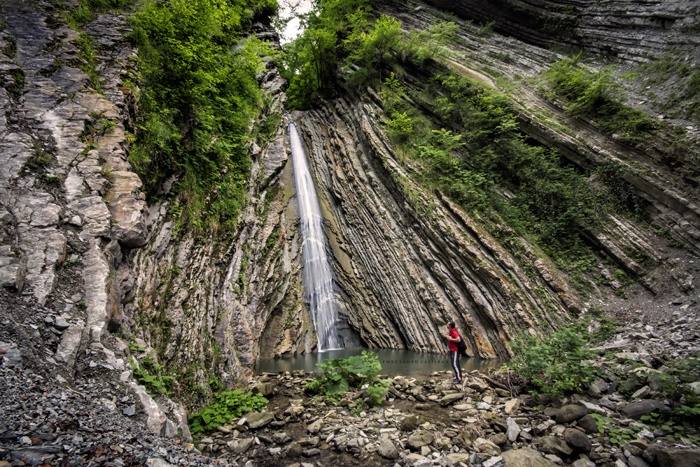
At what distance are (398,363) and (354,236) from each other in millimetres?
7177

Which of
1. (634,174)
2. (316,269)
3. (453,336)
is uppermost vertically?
(634,174)

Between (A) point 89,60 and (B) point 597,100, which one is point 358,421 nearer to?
(A) point 89,60

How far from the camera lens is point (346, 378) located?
7.29 m

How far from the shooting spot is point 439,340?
41.0ft

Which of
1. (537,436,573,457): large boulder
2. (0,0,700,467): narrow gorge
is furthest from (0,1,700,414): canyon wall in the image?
(537,436,573,457): large boulder

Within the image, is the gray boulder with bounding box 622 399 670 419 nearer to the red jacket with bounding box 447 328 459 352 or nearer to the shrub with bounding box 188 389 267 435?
the red jacket with bounding box 447 328 459 352

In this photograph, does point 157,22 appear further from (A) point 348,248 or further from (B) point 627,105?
(B) point 627,105

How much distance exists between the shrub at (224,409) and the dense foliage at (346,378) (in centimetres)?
112

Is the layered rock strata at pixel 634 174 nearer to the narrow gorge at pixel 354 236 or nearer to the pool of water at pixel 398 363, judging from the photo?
the narrow gorge at pixel 354 236

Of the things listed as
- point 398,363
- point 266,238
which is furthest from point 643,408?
point 266,238

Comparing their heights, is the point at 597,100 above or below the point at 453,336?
above

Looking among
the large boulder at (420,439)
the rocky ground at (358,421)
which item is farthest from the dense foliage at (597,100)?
the large boulder at (420,439)

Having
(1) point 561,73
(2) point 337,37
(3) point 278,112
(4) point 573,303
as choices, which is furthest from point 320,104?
(4) point 573,303

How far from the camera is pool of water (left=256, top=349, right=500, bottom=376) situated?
971cm
